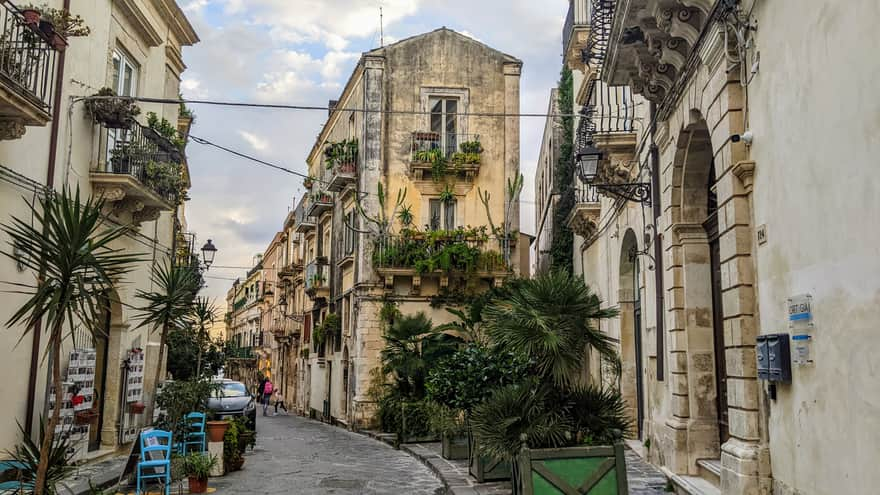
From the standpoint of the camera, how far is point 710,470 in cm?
906

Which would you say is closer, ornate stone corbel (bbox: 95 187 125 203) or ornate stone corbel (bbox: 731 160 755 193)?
ornate stone corbel (bbox: 731 160 755 193)

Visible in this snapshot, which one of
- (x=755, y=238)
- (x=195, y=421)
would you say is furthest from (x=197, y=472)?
(x=755, y=238)

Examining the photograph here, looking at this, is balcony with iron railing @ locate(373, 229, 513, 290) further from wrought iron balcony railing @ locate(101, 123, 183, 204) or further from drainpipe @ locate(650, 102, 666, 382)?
drainpipe @ locate(650, 102, 666, 382)

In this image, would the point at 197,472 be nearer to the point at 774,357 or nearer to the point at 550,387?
the point at 550,387

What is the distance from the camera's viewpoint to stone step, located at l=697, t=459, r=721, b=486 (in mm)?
8875

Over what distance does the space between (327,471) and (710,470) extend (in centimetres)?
679

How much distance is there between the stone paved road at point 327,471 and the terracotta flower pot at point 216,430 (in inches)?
25.1

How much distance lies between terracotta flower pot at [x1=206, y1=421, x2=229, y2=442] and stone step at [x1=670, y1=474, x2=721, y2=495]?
23.5ft

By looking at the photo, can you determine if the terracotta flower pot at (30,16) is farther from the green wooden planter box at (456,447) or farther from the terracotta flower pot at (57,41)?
the green wooden planter box at (456,447)

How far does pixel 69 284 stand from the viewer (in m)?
5.96

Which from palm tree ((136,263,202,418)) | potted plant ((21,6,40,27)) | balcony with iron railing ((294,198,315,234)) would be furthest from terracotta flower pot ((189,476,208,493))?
balcony with iron railing ((294,198,315,234))

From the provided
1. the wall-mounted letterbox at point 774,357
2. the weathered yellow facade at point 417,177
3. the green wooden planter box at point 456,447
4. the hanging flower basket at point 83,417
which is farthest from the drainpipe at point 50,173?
the weathered yellow facade at point 417,177

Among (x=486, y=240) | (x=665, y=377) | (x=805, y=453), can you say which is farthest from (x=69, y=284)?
(x=486, y=240)

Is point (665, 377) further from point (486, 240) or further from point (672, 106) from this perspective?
point (486, 240)
